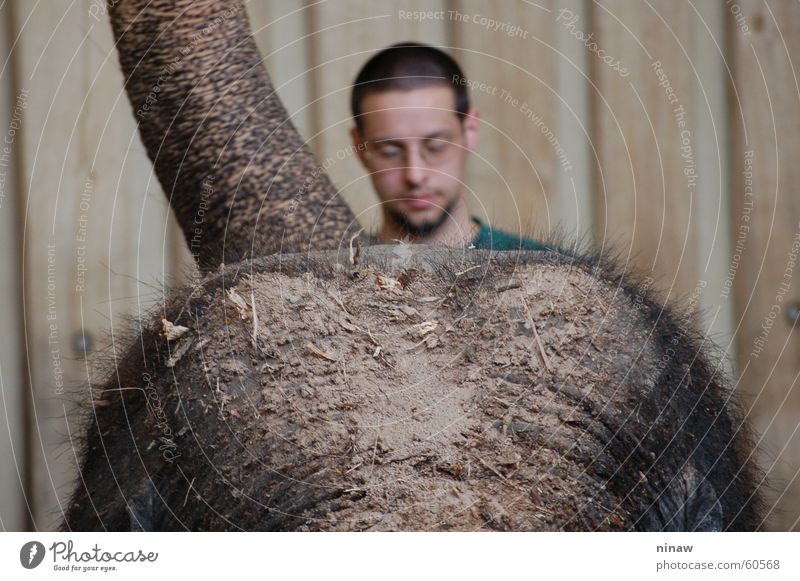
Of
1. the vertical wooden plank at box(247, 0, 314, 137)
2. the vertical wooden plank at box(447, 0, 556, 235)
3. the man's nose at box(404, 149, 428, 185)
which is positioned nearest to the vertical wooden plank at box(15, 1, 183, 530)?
the vertical wooden plank at box(247, 0, 314, 137)

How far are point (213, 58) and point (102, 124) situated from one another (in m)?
0.59

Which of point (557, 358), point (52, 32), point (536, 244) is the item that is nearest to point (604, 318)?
point (557, 358)

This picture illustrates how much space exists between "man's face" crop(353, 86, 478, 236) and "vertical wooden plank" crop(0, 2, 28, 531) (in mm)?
632

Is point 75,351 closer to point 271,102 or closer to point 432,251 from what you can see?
point 271,102

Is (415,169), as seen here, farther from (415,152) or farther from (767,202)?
(767,202)

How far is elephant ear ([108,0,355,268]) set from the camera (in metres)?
1.27

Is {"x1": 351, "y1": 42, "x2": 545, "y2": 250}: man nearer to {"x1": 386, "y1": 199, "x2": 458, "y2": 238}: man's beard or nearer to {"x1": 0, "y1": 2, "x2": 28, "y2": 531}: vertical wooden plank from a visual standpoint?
{"x1": 386, "y1": 199, "x2": 458, "y2": 238}: man's beard

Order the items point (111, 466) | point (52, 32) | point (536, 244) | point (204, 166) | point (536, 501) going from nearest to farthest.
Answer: point (536, 501), point (111, 466), point (536, 244), point (204, 166), point (52, 32)

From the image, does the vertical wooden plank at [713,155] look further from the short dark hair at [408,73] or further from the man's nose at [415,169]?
the man's nose at [415,169]

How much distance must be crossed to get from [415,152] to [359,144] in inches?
6.1

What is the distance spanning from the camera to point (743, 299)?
5.79 ft

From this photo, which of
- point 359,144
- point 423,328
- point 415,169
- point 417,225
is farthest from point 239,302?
point 359,144

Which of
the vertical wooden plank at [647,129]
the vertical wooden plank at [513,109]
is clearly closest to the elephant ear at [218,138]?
the vertical wooden plank at [513,109]

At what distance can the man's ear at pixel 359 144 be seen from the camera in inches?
64.7
